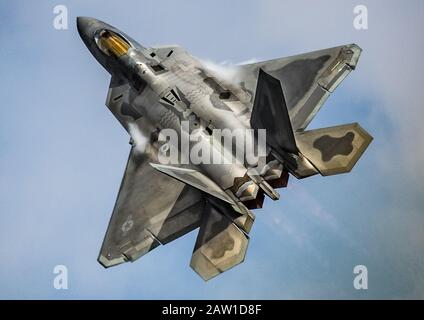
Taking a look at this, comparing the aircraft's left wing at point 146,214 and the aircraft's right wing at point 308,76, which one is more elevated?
the aircraft's right wing at point 308,76

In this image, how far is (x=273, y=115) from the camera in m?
23.1

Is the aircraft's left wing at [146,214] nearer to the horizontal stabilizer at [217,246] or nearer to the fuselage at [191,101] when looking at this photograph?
the horizontal stabilizer at [217,246]

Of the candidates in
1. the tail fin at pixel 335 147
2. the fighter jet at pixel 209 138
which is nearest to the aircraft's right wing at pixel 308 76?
the fighter jet at pixel 209 138

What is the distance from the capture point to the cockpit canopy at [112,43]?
27688 mm

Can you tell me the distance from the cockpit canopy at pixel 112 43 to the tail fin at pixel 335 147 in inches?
311

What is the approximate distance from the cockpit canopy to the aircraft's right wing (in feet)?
14.5

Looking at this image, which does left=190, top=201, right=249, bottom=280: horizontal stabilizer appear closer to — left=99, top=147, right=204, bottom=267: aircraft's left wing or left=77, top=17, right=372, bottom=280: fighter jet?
left=77, top=17, right=372, bottom=280: fighter jet

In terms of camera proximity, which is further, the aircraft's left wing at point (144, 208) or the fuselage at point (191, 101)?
the aircraft's left wing at point (144, 208)

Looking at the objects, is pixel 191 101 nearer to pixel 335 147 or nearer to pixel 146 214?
pixel 146 214

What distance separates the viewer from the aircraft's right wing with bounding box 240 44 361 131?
25.6m

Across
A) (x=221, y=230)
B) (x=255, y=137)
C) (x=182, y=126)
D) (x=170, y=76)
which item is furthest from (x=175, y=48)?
(x=221, y=230)

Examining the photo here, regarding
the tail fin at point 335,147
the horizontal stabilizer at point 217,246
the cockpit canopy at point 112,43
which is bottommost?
the horizontal stabilizer at point 217,246

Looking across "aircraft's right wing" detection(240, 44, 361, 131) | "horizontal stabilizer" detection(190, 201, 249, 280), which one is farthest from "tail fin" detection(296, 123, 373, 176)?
"horizontal stabilizer" detection(190, 201, 249, 280)

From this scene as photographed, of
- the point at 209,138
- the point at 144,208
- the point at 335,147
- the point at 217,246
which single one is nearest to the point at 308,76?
the point at 335,147
